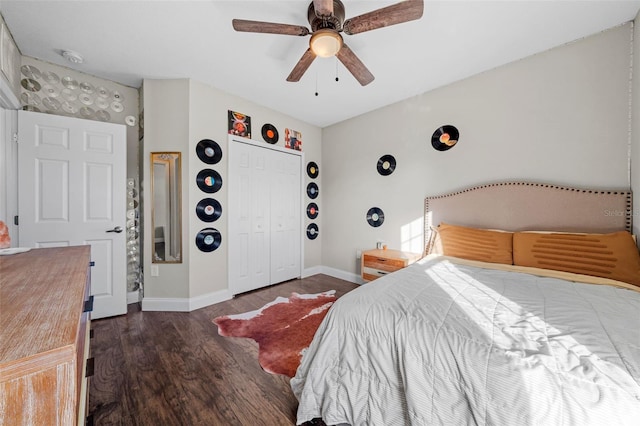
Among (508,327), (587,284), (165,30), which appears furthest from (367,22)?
(587,284)

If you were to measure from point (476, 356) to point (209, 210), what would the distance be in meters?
2.93

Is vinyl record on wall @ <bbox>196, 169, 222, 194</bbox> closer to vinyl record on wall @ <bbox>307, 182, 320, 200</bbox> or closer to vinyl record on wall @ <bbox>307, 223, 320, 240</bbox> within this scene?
vinyl record on wall @ <bbox>307, 182, 320, 200</bbox>

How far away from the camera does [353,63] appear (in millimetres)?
1963

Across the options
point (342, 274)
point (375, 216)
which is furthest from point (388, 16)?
point (342, 274)

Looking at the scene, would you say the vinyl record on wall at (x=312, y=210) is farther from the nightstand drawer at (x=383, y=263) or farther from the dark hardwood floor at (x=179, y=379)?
the dark hardwood floor at (x=179, y=379)

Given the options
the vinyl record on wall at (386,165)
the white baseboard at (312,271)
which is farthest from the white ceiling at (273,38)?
the white baseboard at (312,271)

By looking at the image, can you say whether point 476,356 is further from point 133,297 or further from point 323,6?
point 133,297

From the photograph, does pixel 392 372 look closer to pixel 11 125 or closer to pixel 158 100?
pixel 158 100

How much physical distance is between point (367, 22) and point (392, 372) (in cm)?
206

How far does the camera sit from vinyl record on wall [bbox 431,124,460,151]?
2.85 m

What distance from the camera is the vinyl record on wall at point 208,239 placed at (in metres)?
2.94

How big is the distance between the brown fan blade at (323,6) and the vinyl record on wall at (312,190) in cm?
286

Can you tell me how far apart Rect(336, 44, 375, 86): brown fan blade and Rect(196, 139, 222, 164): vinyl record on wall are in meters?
1.88

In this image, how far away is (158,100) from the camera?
2.82 meters
